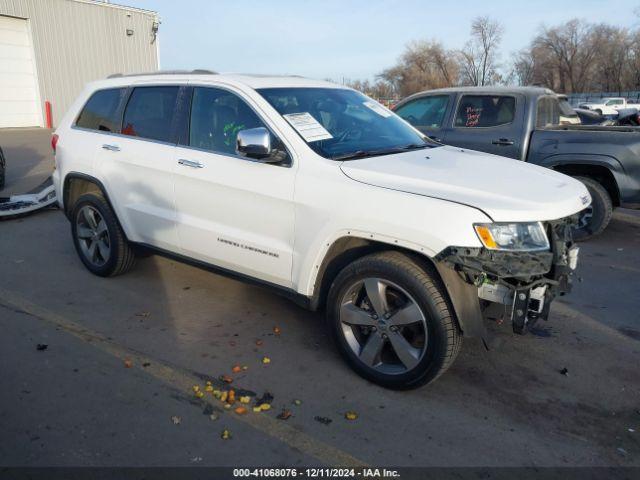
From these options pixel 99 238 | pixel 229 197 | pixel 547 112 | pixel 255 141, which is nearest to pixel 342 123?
pixel 255 141

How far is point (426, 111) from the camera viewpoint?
26.0 ft

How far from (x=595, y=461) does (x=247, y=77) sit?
135 inches

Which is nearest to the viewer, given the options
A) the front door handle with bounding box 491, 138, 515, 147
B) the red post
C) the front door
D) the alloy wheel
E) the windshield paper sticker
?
the alloy wheel

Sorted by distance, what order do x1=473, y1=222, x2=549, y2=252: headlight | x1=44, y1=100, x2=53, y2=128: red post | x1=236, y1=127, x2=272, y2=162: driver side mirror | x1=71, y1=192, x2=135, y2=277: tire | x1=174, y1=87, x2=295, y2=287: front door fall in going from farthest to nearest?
x1=44, y1=100, x2=53, y2=128: red post, x1=71, y1=192, x2=135, y2=277: tire, x1=174, y1=87, x2=295, y2=287: front door, x1=236, y1=127, x2=272, y2=162: driver side mirror, x1=473, y1=222, x2=549, y2=252: headlight

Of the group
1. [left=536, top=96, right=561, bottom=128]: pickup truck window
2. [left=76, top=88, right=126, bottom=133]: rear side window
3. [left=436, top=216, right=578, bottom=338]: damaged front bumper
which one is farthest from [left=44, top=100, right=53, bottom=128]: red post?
[left=436, top=216, right=578, bottom=338]: damaged front bumper

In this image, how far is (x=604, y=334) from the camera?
4.26 meters

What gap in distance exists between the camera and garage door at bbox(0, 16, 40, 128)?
2144 centimetres

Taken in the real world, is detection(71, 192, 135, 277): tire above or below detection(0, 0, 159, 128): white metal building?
below

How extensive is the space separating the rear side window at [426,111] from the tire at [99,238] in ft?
15.1

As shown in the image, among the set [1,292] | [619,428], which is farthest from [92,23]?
[619,428]

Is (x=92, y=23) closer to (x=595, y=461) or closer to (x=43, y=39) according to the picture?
(x=43, y=39)

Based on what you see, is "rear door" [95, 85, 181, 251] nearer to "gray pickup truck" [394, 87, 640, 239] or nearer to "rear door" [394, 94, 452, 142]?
"rear door" [394, 94, 452, 142]

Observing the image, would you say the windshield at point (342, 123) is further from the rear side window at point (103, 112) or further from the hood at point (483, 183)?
the rear side window at point (103, 112)

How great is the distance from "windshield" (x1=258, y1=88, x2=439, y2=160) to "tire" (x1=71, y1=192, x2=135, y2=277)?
2.02 m
